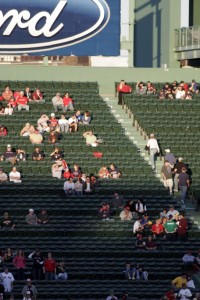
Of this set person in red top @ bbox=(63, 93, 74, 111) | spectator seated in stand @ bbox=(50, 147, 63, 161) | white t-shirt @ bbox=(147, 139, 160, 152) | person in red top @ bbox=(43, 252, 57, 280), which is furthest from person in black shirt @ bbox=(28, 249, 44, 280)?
person in red top @ bbox=(63, 93, 74, 111)

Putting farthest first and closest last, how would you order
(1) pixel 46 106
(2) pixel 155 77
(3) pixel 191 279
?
(2) pixel 155 77, (1) pixel 46 106, (3) pixel 191 279

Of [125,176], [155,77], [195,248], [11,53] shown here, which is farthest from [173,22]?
[195,248]

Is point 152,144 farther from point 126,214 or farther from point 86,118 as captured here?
point 126,214

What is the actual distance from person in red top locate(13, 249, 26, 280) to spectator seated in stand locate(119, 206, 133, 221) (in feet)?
12.3

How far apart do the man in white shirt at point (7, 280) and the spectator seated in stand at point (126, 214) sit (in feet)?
15.7

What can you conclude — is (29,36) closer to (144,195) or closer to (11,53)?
(11,53)

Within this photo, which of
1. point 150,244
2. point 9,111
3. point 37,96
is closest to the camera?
point 150,244

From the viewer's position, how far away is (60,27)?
46.9 metres

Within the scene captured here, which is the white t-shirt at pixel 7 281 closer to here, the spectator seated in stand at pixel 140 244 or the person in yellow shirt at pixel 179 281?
the person in yellow shirt at pixel 179 281

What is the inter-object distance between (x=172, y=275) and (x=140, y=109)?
9456mm

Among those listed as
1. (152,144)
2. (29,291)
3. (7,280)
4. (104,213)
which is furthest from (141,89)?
(29,291)

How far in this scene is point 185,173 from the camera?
40375 millimetres

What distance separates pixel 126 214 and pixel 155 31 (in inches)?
545

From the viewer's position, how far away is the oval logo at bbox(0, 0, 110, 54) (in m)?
46.4
